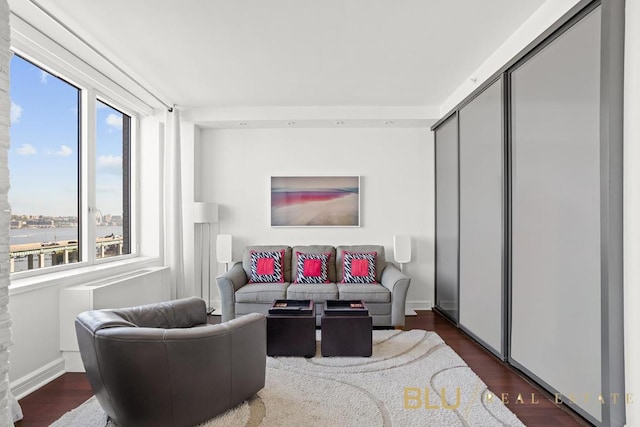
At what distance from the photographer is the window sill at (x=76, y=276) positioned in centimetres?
264

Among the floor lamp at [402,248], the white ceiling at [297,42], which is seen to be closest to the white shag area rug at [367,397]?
the floor lamp at [402,248]

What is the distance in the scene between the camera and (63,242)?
3.34 m

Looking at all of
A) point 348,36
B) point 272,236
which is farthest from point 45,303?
point 348,36

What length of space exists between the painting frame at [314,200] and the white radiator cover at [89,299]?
1.97 meters

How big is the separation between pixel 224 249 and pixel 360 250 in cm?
180

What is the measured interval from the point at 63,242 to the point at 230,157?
236 cm

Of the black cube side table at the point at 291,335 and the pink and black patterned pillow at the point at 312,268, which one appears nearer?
the black cube side table at the point at 291,335

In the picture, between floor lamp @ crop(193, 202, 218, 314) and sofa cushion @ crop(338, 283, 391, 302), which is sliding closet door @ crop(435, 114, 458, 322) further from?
floor lamp @ crop(193, 202, 218, 314)

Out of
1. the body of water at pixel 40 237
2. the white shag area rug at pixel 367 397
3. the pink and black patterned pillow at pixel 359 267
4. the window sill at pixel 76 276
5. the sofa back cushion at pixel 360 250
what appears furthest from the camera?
the sofa back cushion at pixel 360 250

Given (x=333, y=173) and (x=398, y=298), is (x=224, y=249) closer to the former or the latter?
(x=333, y=173)

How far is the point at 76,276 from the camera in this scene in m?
3.12

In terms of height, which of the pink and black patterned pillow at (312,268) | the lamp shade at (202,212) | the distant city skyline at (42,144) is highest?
the distant city skyline at (42,144)

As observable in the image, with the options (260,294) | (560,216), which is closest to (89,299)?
(260,294)

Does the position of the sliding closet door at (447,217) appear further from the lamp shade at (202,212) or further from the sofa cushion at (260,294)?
the lamp shade at (202,212)
